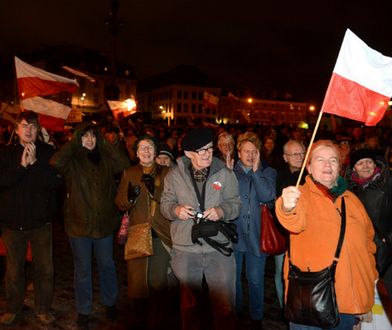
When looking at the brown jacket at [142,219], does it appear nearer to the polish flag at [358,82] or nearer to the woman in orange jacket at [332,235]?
the woman in orange jacket at [332,235]

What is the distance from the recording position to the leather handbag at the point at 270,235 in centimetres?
466

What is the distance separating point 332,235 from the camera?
3.20m

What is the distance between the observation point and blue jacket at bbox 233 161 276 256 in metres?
4.68

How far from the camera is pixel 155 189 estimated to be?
480 cm

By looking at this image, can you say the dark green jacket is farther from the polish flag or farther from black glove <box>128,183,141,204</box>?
the polish flag

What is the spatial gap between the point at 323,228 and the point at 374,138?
218 inches

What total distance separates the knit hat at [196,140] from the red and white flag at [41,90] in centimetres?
432

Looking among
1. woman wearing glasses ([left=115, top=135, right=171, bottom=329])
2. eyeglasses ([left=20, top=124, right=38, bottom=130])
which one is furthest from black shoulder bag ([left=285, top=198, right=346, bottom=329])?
eyeglasses ([left=20, top=124, right=38, bottom=130])

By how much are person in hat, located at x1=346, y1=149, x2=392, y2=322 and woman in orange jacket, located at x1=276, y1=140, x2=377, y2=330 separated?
0.82 metres

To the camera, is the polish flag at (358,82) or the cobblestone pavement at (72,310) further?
the cobblestone pavement at (72,310)

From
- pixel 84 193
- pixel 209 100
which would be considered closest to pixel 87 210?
pixel 84 193

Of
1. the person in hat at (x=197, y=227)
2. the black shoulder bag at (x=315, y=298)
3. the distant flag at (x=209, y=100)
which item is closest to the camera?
the black shoulder bag at (x=315, y=298)

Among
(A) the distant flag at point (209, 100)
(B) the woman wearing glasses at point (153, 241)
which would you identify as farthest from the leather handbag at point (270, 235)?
(A) the distant flag at point (209, 100)

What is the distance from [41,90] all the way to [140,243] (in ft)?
13.6
